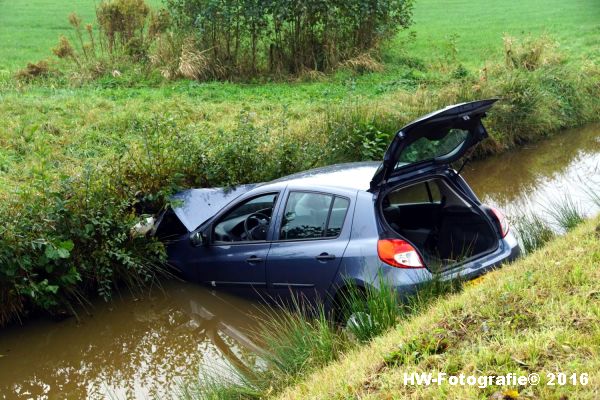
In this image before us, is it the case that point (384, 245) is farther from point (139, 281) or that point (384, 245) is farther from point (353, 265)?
point (139, 281)

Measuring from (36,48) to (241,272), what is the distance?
18.8 m

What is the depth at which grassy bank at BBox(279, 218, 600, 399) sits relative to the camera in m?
4.06

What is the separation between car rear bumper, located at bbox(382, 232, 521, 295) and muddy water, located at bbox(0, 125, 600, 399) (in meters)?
1.41

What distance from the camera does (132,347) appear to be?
736cm

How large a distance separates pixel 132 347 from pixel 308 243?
2334 mm

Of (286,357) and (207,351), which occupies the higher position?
(286,357)

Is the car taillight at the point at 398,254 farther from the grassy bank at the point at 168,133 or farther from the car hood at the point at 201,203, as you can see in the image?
the grassy bank at the point at 168,133

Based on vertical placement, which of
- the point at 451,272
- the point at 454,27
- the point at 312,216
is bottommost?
the point at 451,272

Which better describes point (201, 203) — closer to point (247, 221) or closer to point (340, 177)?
point (247, 221)

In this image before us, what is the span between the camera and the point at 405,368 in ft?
14.5

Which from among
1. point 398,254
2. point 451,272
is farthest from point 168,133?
point 451,272

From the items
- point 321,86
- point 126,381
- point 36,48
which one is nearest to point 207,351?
point 126,381

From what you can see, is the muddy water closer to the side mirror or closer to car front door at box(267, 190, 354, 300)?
the side mirror

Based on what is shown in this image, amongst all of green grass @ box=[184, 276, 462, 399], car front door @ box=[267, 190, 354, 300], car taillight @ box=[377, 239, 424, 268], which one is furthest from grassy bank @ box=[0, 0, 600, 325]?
car taillight @ box=[377, 239, 424, 268]
